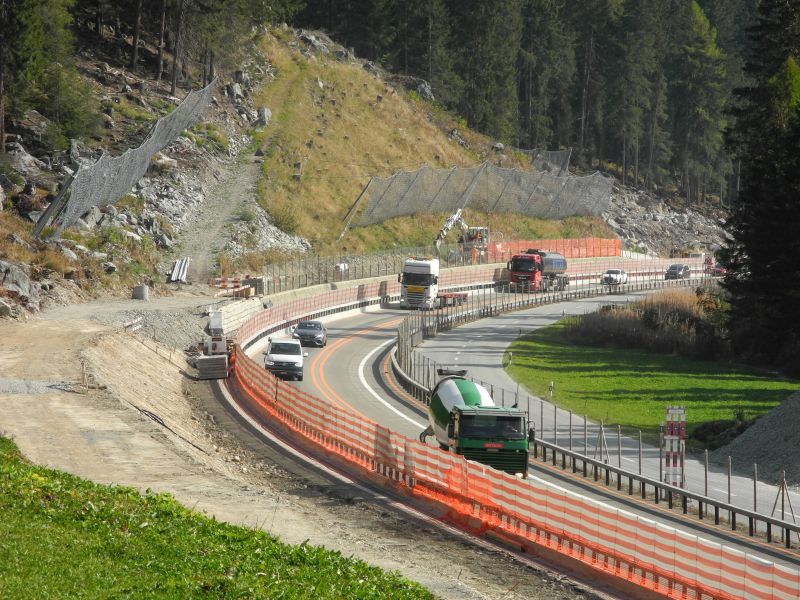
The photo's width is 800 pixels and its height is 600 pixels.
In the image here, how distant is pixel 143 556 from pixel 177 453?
1255 cm

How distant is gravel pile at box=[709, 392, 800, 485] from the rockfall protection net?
59.3 metres

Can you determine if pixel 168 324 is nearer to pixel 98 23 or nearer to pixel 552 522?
pixel 552 522

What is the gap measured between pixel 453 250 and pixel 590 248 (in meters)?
24.7

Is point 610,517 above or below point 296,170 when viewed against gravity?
below

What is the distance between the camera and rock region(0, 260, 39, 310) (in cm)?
5372

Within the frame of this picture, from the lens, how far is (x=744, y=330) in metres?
65.0

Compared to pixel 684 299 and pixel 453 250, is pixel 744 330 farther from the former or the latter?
pixel 453 250

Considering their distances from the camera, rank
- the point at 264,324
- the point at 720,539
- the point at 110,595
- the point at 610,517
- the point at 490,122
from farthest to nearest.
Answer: the point at 490,122, the point at 264,324, the point at 720,539, the point at 610,517, the point at 110,595

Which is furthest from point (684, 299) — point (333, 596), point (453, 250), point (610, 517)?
point (333, 596)

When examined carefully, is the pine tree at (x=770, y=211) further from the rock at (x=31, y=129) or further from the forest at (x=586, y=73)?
the rock at (x=31, y=129)

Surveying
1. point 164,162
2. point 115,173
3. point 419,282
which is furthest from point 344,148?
point 115,173

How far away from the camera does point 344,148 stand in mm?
107250

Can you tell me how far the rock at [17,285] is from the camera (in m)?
53.7

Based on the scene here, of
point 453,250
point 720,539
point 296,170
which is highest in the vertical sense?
point 296,170
